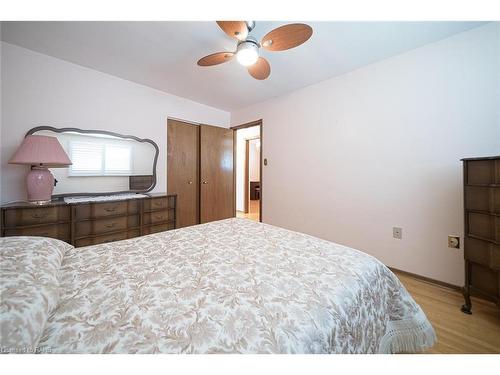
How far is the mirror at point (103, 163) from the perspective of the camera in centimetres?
216

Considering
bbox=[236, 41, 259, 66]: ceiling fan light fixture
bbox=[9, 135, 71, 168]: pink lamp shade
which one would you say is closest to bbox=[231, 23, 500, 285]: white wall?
bbox=[236, 41, 259, 66]: ceiling fan light fixture

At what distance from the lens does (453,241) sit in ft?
5.72

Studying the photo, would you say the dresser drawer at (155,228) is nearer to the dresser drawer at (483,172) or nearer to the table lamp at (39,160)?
the table lamp at (39,160)

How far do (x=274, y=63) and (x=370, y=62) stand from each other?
41.7 inches

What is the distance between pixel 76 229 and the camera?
1.88m

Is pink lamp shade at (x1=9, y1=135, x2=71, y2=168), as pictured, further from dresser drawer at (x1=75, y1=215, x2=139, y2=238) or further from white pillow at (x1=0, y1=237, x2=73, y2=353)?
white pillow at (x1=0, y1=237, x2=73, y2=353)

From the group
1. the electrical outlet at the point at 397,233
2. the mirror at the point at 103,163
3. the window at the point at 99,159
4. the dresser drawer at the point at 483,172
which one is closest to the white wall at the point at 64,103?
the mirror at the point at 103,163

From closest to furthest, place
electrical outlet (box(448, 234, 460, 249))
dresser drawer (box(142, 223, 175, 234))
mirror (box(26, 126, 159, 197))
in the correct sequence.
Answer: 1. electrical outlet (box(448, 234, 460, 249))
2. mirror (box(26, 126, 159, 197))
3. dresser drawer (box(142, 223, 175, 234))

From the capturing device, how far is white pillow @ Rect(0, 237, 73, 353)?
479mm

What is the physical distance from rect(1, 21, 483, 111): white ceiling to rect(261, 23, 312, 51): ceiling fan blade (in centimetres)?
25

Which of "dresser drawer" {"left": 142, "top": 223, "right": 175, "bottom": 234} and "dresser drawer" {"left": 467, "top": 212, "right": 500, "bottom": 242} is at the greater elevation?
"dresser drawer" {"left": 467, "top": 212, "right": 500, "bottom": 242}
